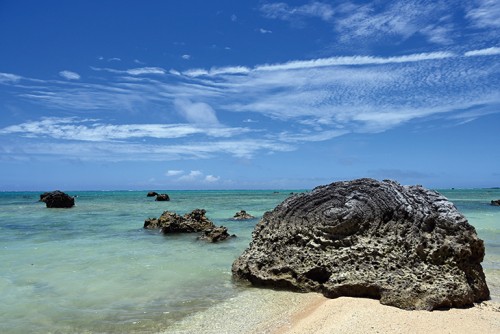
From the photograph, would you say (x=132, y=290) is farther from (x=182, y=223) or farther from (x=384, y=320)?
(x=182, y=223)

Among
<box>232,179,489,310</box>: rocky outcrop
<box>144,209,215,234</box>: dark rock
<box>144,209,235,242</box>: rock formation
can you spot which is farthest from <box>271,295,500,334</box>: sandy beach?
<box>144,209,215,234</box>: dark rock

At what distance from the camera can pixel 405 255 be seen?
294 inches

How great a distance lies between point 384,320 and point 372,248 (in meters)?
1.86

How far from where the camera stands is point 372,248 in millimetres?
7770

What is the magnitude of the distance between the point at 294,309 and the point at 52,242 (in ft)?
37.8

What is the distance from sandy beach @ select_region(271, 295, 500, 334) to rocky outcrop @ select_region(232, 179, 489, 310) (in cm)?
27

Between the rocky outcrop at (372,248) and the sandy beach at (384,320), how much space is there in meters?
0.27

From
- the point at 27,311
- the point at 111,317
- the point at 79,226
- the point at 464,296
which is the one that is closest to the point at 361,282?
the point at 464,296

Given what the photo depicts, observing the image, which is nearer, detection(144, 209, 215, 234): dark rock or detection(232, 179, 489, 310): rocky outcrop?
detection(232, 179, 489, 310): rocky outcrop

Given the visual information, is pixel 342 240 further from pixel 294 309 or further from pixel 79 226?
pixel 79 226

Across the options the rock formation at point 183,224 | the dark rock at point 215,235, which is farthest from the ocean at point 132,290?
the rock formation at point 183,224

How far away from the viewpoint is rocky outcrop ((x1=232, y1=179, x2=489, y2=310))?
6.98 meters

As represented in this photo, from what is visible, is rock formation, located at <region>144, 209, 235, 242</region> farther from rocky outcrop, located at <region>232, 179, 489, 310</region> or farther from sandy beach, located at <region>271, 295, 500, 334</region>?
sandy beach, located at <region>271, 295, 500, 334</region>

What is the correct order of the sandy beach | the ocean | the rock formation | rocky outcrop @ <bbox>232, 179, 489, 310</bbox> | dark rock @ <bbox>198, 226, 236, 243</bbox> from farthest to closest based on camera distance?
the rock formation < dark rock @ <bbox>198, 226, 236, 243</bbox> < rocky outcrop @ <bbox>232, 179, 489, 310</bbox> < the ocean < the sandy beach
